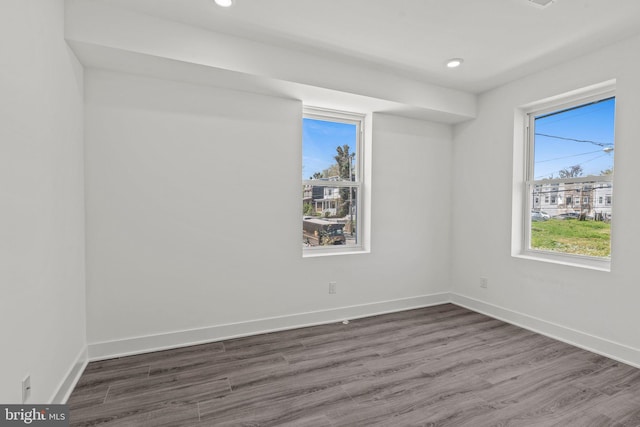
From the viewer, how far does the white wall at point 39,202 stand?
1459 millimetres

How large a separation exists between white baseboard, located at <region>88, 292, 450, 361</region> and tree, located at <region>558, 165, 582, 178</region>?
6.61 feet

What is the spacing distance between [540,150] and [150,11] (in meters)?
3.93

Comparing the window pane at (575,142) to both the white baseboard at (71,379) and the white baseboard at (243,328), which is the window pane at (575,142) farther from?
the white baseboard at (71,379)

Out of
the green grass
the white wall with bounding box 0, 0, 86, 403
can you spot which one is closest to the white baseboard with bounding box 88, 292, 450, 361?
the white wall with bounding box 0, 0, 86, 403

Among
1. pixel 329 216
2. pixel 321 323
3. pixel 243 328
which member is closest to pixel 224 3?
pixel 329 216

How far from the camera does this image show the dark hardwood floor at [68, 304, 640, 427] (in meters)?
1.96

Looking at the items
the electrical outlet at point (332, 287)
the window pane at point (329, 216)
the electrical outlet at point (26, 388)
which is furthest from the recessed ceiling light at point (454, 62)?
the electrical outlet at point (26, 388)

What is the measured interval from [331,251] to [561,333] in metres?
2.42

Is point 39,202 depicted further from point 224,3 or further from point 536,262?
point 536,262

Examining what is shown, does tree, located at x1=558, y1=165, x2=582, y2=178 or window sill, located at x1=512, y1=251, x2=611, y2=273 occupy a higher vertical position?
tree, located at x1=558, y1=165, x2=582, y2=178

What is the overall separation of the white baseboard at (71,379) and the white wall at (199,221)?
0.47ft

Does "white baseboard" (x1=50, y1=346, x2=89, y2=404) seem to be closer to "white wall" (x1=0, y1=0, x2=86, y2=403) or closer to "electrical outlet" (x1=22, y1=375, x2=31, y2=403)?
"white wall" (x1=0, y1=0, x2=86, y2=403)

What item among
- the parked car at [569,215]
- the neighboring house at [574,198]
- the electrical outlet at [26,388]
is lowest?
the electrical outlet at [26,388]

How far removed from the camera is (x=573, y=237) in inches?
128
